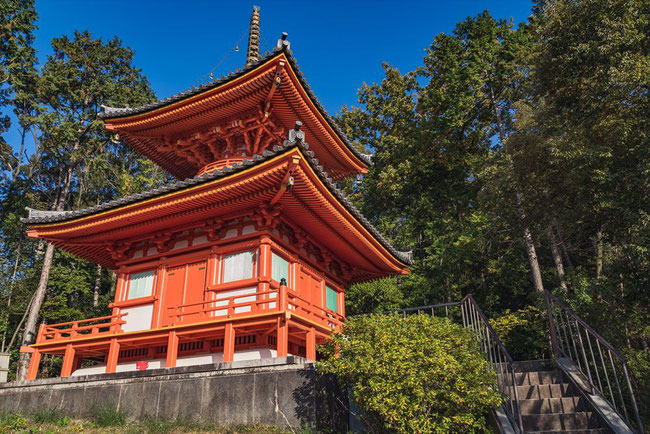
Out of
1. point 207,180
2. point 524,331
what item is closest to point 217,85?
point 207,180

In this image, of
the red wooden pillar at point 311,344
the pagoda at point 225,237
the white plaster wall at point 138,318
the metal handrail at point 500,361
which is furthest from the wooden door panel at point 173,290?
the metal handrail at point 500,361

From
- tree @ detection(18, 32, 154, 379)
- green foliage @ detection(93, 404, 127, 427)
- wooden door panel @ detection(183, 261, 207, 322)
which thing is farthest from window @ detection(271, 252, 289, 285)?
tree @ detection(18, 32, 154, 379)

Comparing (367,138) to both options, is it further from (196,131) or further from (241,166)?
(241,166)

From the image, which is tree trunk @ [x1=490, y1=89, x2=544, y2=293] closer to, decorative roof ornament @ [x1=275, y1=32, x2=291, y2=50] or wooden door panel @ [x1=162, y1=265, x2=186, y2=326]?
decorative roof ornament @ [x1=275, y1=32, x2=291, y2=50]

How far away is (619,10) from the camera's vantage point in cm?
1088

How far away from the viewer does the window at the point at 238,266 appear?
38.0 feet

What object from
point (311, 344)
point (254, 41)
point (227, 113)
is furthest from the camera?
point (254, 41)

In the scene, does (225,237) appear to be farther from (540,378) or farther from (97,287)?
(97,287)

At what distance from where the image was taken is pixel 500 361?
782 centimetres

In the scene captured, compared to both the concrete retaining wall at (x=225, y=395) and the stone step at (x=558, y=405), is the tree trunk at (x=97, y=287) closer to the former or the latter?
the concrete retaining wall at (x=225, y=395)

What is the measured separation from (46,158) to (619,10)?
3565 cm

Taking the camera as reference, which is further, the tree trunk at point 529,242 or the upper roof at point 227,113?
the tree trunk at point 529,242

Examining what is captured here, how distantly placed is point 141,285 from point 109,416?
15.3ft

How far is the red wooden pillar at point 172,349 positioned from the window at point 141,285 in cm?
268
